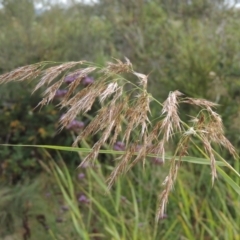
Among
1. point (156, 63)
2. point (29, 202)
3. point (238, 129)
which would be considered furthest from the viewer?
point (156, 63)

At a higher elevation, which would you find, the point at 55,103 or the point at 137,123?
the point at 137,123

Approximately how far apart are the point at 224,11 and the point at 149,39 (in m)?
1.41

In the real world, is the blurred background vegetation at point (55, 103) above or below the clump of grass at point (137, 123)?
below

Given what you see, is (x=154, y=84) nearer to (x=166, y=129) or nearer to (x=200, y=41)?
(x=200, y=41)

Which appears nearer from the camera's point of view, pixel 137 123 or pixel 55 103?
pixel 137 123

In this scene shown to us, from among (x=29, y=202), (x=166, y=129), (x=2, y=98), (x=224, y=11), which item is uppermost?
(x=166, y=129)

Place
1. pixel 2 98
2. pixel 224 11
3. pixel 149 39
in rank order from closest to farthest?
1. pixel 2 98
2. pixel 149 39
3. pixel 224 11

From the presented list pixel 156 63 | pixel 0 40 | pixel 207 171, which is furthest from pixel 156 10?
pixel 207 171

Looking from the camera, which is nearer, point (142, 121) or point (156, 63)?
point (142, 121)

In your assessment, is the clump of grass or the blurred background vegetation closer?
the clump of grass

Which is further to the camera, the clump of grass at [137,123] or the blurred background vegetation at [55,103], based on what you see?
the blurred background vegetation at [55,103]

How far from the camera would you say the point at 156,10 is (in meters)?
7.38

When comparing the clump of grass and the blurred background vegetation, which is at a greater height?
the clump of grass

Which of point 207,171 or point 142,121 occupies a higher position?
point 142,121
